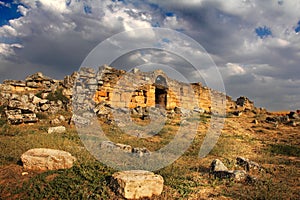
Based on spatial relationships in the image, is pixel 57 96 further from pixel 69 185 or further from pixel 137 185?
pixel 137 185

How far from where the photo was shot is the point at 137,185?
5637 mm

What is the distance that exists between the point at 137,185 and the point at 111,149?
13.7 ft

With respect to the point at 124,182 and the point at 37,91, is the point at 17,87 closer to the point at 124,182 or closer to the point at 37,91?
the point at 37,91

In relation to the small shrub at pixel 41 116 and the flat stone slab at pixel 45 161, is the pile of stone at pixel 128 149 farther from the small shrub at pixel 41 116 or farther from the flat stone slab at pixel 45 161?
the small shrub at pixel 41 116

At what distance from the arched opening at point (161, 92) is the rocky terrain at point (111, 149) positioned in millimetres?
572

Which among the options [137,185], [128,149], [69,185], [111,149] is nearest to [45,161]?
[69,185]

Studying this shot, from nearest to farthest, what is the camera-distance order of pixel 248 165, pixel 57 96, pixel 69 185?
pixel 69 185
pixel 248 165
pixel 57 96

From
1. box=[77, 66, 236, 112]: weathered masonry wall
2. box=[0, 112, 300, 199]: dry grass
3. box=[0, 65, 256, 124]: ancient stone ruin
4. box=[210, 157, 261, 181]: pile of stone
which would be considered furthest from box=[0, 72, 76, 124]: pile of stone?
box=[210, 157, 261, 181]: pile of stone

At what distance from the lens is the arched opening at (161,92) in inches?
1024

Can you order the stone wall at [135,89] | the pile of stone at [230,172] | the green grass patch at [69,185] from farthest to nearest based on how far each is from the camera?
the stone wall at [135,89] < the pile of stone at [230,172] < the green grass patch at [69,185]

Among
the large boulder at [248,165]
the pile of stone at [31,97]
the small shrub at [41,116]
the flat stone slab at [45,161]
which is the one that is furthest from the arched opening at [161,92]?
the flat stone slab at [45,161]

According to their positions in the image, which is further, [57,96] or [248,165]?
[57,96]

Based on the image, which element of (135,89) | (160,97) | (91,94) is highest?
(135,89)

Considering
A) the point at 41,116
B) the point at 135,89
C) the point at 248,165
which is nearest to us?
the point at 248,165
